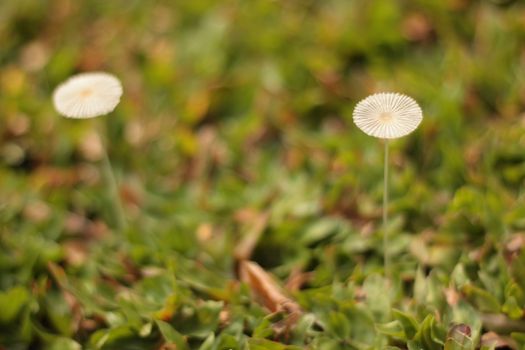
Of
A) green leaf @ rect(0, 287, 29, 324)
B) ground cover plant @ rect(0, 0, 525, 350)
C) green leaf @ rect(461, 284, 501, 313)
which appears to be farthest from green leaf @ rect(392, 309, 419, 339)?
green leaf @ rect(0, 287, 29, 324)

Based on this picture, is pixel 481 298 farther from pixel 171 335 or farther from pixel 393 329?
pixel 171 335

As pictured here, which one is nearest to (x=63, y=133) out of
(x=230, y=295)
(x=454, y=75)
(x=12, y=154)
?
(x=12, y=154)

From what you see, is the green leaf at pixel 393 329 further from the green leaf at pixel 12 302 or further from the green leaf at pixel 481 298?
the green leaf at pixel 12 302

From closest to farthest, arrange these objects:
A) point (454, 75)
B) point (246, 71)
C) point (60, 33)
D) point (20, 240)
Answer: point (20, 240), point (454, 75), point (246, 71), point (60, 33)

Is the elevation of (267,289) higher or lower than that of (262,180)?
lower

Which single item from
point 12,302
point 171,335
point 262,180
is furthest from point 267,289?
point 12,302

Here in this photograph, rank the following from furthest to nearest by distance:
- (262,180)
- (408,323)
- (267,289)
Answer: (262,180)
(267,289)
(408,323)

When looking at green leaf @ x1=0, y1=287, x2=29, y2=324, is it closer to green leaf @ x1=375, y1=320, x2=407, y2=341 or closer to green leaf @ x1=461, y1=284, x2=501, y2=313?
green leaf @ x1=375, y1=320, x2=407, y2=341

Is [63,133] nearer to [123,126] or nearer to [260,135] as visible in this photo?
[123,126]
